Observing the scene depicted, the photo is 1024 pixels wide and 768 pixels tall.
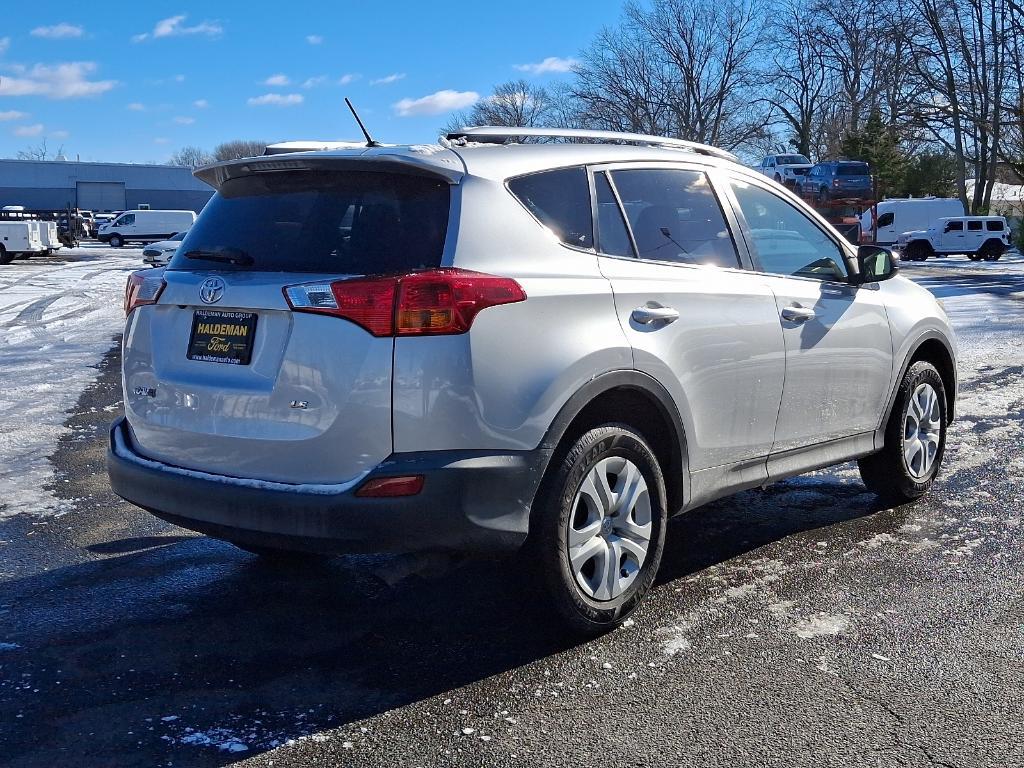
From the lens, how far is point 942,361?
237 inches

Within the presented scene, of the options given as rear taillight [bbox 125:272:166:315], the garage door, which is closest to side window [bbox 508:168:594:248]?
rear taillight [bbox 125:272:166:315]

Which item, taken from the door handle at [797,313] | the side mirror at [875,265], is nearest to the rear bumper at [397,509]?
the door handle at [797,313]

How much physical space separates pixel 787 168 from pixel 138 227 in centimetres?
3330

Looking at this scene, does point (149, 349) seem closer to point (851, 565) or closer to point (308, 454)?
point (308, 454)

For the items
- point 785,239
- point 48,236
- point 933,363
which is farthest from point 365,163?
point 48,236

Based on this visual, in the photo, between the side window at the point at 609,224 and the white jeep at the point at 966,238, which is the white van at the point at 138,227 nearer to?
the white jeep at the point at 966,238

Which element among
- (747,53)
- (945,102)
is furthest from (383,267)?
(747,53)

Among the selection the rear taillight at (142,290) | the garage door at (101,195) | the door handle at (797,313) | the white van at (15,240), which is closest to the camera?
the rear taillight at (142,290)

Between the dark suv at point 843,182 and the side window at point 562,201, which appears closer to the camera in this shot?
the side window at point 562,201

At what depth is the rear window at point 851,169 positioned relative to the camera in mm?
41750

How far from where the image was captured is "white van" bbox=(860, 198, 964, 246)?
142 ft

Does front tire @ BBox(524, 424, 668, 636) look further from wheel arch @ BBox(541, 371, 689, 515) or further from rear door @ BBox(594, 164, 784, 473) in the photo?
rear door @ BBox(594, 164, 784, 473)

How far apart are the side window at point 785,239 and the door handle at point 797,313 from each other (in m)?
0.19

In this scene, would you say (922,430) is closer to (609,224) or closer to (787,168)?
(609,224)
